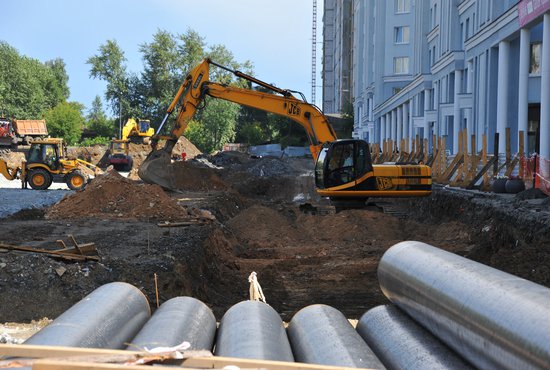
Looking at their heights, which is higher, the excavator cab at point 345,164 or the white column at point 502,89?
the white column at point 502,89

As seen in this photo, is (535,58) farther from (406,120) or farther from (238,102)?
(406,120)

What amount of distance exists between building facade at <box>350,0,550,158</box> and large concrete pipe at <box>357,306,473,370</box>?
18.7m

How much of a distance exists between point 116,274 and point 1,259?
1.53m

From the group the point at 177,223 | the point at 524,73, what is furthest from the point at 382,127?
the point at 177,223

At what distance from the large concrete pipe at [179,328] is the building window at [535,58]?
2678 centimetres

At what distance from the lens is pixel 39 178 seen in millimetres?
30234

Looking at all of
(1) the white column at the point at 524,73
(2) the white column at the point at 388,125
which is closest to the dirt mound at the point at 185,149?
(2) the white column at the point at 388,125

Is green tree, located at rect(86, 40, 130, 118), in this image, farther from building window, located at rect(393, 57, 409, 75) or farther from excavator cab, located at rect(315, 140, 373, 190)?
excavator cab, located at rect(315, 140, 373, 190)

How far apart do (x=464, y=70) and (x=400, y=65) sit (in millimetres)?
30174

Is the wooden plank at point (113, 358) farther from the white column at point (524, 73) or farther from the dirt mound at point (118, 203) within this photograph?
the white column at point (524, 73)

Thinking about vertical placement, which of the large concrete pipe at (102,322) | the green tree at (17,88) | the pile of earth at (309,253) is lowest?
the pile of earth at (309,253)

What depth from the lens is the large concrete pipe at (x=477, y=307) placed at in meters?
3.45

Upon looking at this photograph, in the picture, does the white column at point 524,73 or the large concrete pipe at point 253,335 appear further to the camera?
the white column at point 524,73

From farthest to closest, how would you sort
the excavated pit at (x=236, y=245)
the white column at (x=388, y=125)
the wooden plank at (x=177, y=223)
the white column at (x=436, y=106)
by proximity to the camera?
the white column at (x=388, y=125) < the white column at (x=436, y=106) < the wooden plank at (x=177, y=223) < the excavated pit at (x=236, y=245)
